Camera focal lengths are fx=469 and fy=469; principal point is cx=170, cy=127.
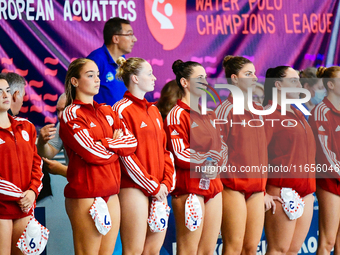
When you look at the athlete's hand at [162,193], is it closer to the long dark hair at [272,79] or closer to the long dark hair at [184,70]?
the long dark hair at [184,70]

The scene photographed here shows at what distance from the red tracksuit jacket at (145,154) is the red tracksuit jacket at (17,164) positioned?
565mm

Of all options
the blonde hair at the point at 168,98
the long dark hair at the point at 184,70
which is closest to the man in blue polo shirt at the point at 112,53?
the blonde hair at the point at 168,98

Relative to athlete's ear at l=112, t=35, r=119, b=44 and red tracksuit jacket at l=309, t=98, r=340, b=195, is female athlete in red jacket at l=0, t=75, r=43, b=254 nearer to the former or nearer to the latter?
athlete's ear at l=112, t=35, r=119, b=44

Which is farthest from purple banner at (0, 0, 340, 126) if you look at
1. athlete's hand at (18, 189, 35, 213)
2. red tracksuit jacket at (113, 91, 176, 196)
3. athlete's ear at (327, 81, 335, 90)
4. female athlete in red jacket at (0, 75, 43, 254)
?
athlete's hand at (18, 189, 35, 213)

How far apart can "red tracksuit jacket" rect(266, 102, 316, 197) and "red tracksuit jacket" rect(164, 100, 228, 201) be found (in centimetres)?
48

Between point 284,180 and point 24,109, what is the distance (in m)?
2.14

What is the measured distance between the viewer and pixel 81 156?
2.77 meters

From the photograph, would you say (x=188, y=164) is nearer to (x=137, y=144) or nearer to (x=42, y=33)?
(x=137, y=144)

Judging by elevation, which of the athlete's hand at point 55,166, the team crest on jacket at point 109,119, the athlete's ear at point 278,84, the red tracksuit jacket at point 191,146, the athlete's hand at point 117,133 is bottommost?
the athlete's hand at point 55,166

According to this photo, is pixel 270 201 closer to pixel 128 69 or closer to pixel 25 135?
pixel 128 69

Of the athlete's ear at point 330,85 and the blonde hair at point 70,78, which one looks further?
the athlete's ear at point 330,85

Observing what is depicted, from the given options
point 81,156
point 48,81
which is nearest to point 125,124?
point 81,156

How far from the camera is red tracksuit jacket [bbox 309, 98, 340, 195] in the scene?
357 centimetres

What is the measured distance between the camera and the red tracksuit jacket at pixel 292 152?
3.40 metres
